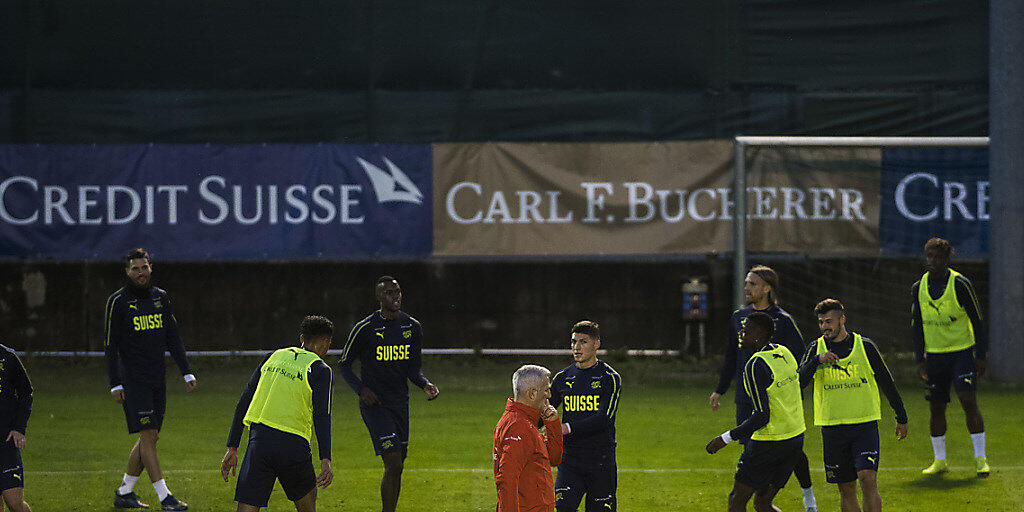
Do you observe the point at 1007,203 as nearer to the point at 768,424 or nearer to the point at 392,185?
the point at 392,185

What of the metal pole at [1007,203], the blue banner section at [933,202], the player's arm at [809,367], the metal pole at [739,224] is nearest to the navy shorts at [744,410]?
the player's arm at [809,367]

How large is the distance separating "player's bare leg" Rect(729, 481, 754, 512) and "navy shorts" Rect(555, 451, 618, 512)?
3.18ft

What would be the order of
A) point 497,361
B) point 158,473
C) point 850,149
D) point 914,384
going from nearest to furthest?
point 158,473
point 914,384
point 850,149
point 497,361

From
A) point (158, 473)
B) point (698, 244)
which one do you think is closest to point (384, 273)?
point (698, 244)

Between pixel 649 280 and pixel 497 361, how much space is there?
3028mm

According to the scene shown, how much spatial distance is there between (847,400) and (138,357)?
5.90 metres

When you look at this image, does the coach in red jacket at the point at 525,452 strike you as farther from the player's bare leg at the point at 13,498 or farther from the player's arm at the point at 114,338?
the player's arm at the point at 114,338

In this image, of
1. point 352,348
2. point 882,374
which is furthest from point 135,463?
point 882,374

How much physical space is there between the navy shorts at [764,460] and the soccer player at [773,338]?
3.73 ft

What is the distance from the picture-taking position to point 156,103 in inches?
842

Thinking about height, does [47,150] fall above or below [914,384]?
above

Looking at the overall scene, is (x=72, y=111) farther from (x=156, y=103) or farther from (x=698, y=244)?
(x=698, y=244)

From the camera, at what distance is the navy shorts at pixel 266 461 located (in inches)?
303

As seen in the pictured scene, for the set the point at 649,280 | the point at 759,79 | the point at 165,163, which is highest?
the point at 759,79
